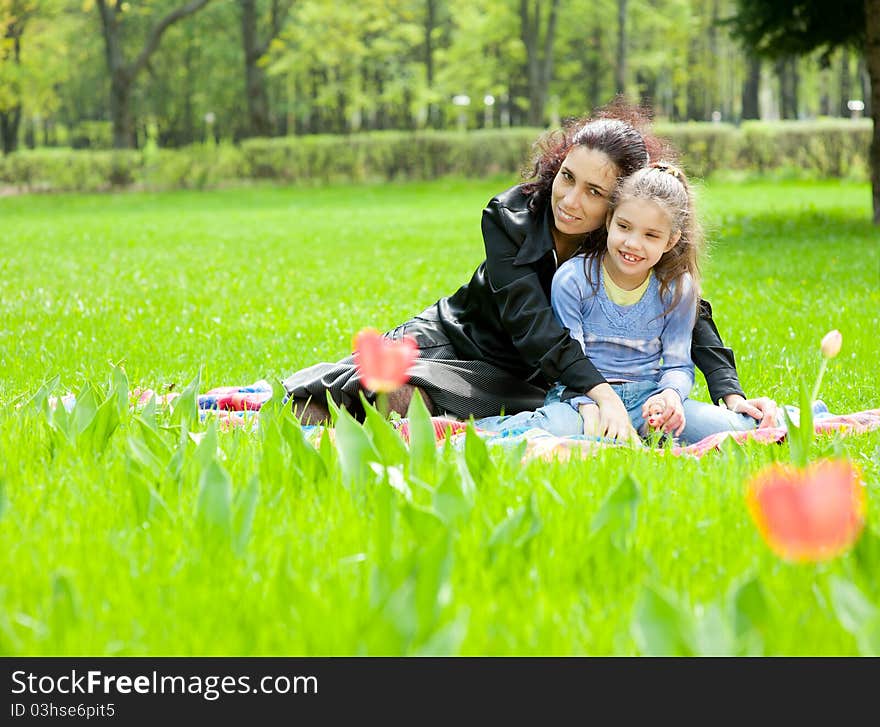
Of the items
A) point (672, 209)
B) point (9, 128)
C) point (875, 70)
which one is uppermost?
point (9, 128)

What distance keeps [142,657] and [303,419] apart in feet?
8.63

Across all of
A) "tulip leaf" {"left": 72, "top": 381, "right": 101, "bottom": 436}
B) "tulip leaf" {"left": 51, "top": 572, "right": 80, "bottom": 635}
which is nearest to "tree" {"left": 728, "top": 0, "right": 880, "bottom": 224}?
"tulip leaf" {"left": 72, "top": 381, "right": 101, "bottom": 436}

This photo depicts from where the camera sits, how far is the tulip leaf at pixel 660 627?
1.52m

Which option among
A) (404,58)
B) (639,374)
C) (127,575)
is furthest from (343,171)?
(127,575)

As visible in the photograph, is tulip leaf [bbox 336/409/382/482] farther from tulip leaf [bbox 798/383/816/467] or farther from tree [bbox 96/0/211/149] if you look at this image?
tree [bbox 96/0/211/149]

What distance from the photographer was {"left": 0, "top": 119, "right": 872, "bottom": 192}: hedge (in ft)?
91.8

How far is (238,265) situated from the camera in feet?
35.8

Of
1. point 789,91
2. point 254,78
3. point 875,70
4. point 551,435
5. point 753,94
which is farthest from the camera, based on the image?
point 789,91

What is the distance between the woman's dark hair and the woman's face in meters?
0.04

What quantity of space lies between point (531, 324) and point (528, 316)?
3 centimetres

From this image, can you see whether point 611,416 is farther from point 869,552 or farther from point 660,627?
point 660,627

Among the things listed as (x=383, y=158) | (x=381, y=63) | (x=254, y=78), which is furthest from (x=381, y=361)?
(x=381, y=63)

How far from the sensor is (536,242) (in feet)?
13.2
